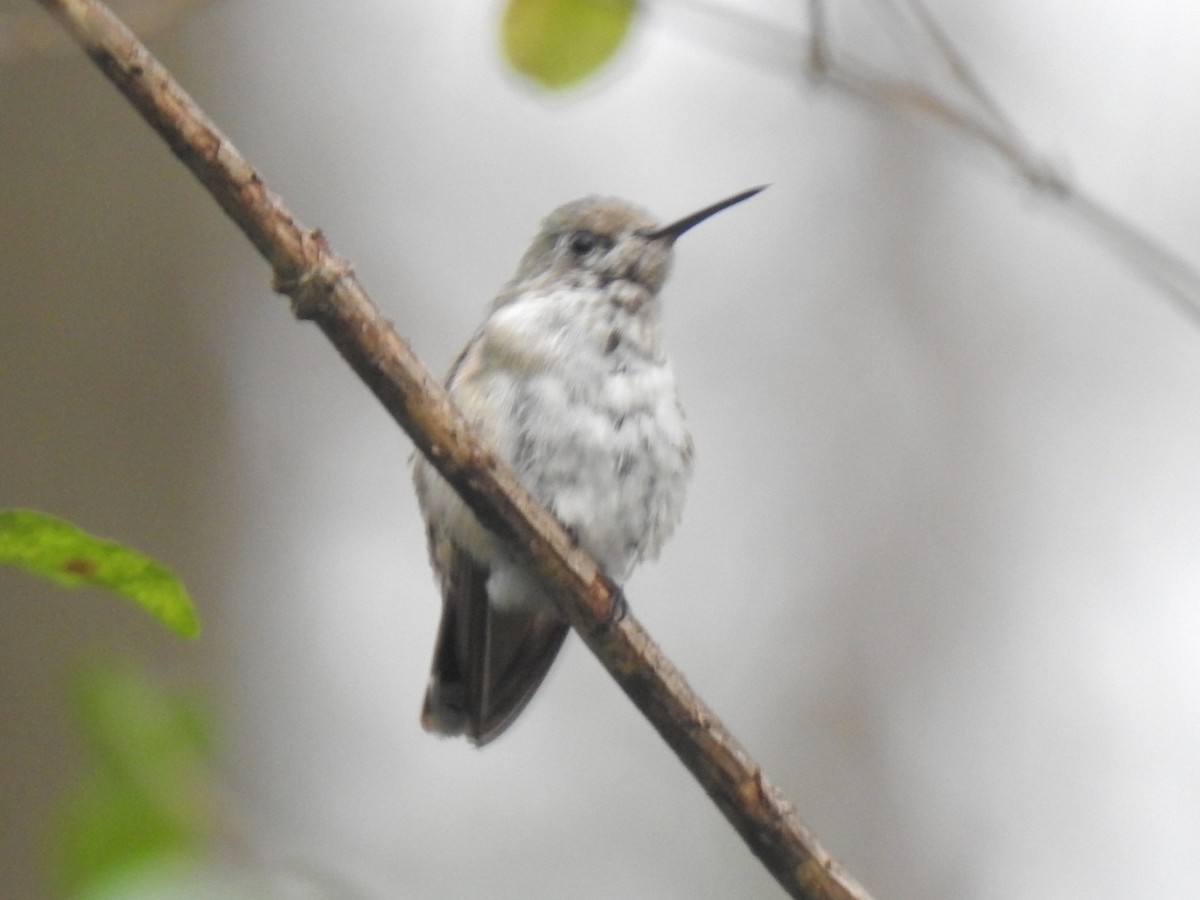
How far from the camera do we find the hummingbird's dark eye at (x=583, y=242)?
4.66m

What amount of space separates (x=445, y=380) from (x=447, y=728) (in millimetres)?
999

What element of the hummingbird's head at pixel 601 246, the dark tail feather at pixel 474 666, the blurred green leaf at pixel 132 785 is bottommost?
the dark tail feather at pixel 474 666

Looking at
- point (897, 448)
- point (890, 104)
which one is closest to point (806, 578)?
point (897, 448)

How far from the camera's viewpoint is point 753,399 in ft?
35.3

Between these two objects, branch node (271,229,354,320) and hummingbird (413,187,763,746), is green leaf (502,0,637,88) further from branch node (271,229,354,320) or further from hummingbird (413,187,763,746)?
hummingbird (413,187,763,746)

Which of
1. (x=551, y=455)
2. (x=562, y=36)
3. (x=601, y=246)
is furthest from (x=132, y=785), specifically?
(x=601, y=246)

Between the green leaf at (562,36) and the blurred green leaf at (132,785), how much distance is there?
110cm

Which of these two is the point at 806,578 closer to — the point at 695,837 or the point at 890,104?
the point at 695,837

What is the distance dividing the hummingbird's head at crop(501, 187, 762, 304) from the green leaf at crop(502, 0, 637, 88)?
1821 millimetres

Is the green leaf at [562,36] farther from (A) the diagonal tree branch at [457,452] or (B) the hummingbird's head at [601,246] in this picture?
(B) the hummingbird's head at [601,246]

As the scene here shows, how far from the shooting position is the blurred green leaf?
192 cm

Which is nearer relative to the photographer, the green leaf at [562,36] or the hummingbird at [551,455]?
the green leaf at [562,36]

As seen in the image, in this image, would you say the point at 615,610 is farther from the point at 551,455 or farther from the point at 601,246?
the point at 601,246

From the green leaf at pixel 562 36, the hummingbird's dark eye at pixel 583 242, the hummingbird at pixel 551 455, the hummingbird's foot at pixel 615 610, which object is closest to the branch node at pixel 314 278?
the green leaf at pixel 562 36
